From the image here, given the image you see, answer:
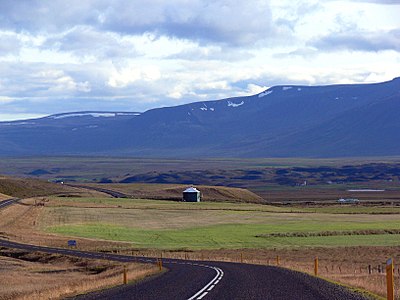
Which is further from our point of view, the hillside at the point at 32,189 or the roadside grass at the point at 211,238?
the hillside at the point at 32,189

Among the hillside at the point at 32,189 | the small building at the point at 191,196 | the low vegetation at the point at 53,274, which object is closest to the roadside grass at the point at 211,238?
the low vegetation at the point at 53,274

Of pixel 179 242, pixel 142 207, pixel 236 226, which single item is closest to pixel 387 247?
pixel 179 242

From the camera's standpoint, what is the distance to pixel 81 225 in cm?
7462

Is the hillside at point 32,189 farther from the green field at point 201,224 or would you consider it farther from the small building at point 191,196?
the green field at point 201,224

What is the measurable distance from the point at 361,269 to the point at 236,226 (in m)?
36.0

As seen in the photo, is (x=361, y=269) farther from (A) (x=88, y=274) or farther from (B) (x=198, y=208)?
(B) (x=198, y=208)

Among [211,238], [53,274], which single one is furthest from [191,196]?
[53,274]

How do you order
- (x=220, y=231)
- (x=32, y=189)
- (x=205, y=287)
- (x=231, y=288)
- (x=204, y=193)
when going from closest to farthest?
1. (x=231, y=288)
2. (x=205, y=287)
3. (x=220, y=231)
4. (x=32, y=189)
5. (x=204, y=193)

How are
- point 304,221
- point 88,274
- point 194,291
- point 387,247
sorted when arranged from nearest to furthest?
1. point 194,291
2. point 88,274
3. point 387,247
4. point 304,221

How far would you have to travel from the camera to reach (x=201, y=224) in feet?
261

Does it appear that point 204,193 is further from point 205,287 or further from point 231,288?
point 231,288

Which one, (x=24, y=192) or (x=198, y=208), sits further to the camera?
(x=24, y=192)

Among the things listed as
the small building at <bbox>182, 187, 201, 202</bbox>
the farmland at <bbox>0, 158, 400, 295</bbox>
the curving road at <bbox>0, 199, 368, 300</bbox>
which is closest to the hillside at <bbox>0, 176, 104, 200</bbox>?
the small building at <bbox>182, 187, 201, 202</bbox>

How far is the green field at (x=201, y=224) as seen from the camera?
201 feet
